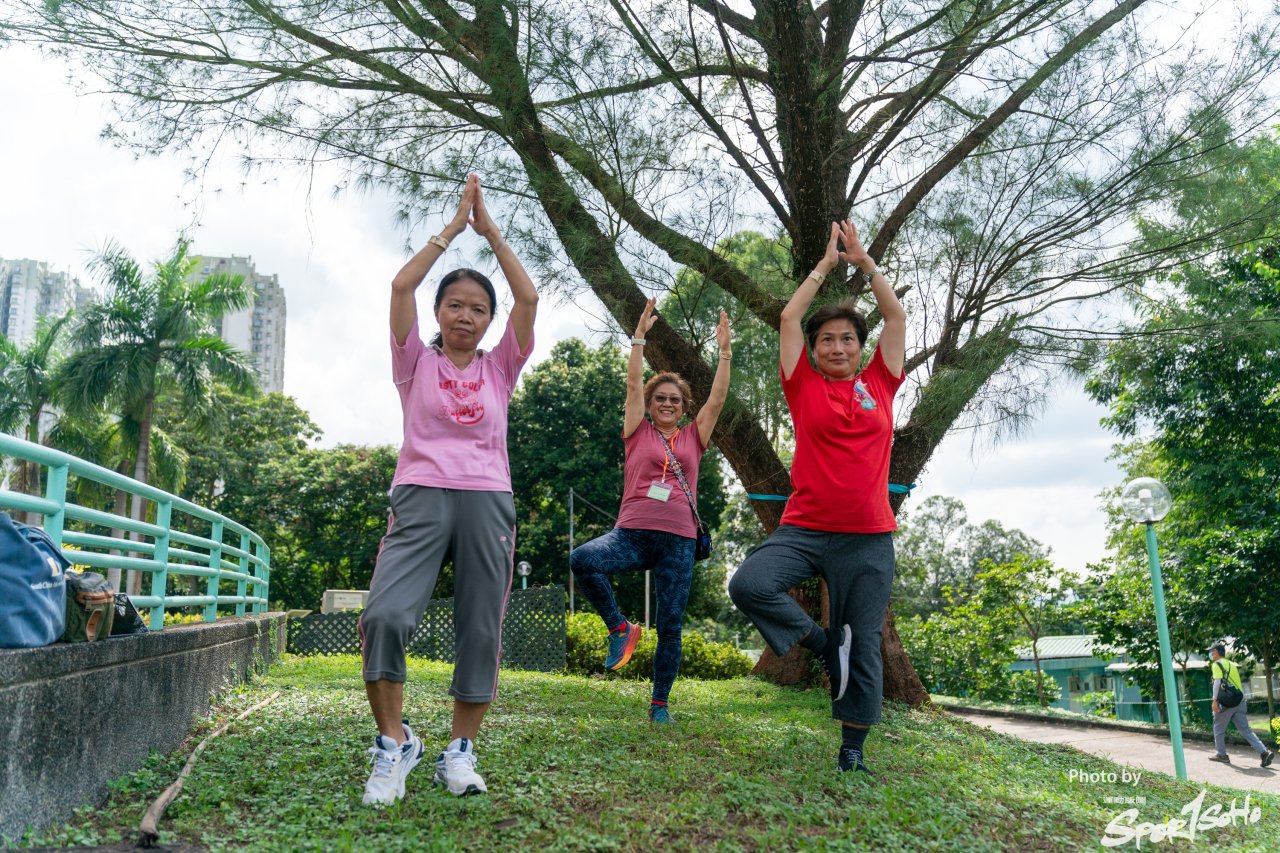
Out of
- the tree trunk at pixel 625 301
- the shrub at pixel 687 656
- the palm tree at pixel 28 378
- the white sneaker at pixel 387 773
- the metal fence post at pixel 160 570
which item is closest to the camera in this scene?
the white sneaker at pixel 387 773

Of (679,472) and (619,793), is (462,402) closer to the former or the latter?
(619,793)

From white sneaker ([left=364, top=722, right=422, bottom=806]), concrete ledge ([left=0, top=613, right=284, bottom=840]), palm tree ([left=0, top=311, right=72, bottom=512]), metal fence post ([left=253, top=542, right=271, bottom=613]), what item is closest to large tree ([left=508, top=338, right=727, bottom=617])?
palm tree ([left=0, top=311, right=72, bottom=512])

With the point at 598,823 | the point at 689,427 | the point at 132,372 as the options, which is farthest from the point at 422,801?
the point at 132,372

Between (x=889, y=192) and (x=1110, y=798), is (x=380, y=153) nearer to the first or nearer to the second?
(x=889, y=192)

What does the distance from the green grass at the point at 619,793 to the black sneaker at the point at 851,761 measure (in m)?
0.06

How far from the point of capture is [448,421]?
2.83m

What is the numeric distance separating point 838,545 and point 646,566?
1.26m

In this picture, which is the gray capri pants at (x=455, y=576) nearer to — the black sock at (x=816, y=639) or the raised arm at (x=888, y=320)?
the black sock at (x=816, y=639)

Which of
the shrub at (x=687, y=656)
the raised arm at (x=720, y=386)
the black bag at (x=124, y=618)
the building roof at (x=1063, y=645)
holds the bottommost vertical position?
the building roof at (x=1063, y=645)

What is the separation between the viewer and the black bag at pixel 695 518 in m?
4.35

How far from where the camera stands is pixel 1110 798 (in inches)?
138

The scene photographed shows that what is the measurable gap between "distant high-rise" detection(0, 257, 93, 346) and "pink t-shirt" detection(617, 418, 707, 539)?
66.7 metres

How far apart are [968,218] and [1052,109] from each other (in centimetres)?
82

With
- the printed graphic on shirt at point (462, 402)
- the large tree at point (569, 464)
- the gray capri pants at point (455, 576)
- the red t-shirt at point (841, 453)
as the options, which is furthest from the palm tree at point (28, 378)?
the red t-shirt at point (841, 453)
